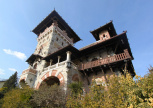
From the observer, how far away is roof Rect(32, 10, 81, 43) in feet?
71.1

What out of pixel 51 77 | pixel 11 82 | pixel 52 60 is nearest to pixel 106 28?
pixel 52 60

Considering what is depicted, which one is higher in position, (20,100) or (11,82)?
(11,82)

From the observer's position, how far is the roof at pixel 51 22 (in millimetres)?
21675

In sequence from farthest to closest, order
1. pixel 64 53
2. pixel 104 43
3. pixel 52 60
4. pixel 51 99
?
1. pixel 52 60
2. pixel 64 53
3. pixel 104 43
4. pixel 51 99

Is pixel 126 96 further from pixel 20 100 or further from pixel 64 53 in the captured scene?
pixel 64 53

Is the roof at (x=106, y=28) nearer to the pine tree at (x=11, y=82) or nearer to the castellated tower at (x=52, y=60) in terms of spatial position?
the castellated tower at (x=52, y=60)

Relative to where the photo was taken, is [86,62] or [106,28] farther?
[106,28]

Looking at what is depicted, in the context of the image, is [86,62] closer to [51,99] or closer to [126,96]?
[51,99]

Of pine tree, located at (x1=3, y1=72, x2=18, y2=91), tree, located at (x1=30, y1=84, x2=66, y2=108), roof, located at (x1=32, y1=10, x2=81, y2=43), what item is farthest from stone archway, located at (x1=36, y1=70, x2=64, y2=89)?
roof, located at (x1=32, y1=10, x2=81, y2=43)

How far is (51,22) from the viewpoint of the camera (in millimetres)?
22375

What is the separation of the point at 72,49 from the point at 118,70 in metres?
5.72

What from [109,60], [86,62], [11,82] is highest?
[86,62]

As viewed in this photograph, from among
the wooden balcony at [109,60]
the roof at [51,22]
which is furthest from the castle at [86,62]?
the roof at [51,22]

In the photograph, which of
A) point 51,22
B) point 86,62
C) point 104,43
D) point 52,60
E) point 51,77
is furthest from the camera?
point 51,22
